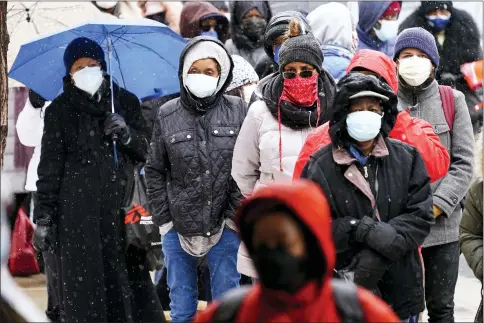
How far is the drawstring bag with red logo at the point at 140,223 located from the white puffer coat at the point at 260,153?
1.01 metres

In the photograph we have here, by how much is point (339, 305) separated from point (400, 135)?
8.73 ft

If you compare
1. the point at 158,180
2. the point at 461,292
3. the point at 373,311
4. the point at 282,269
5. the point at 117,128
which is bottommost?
the point at 461,292

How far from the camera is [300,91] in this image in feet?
22.2

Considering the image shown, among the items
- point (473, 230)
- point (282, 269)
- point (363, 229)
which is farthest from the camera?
point (473, 230)

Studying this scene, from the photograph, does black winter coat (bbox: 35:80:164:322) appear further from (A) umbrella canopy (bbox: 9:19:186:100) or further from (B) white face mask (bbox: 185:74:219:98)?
(B) white face mask (bbox: 185:74:219:98)

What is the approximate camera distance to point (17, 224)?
11.4 meters

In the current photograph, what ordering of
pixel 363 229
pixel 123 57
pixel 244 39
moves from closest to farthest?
pixel 363 229, pixel 123 57, pixel 244 39

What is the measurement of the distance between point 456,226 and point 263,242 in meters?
3.67

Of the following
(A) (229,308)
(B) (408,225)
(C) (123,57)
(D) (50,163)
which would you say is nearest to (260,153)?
(B) (408,225)

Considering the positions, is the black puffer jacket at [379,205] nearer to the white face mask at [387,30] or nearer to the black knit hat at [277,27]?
the black knit hat at [277,27]

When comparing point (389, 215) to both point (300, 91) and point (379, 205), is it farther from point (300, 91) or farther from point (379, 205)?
point (300, 91)

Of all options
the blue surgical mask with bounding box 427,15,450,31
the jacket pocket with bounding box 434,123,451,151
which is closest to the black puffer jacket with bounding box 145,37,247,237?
the jacket pocket with bounding box 434,123,451,151

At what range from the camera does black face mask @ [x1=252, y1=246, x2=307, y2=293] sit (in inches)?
140

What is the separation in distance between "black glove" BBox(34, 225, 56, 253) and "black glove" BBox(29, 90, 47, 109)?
1.29m
